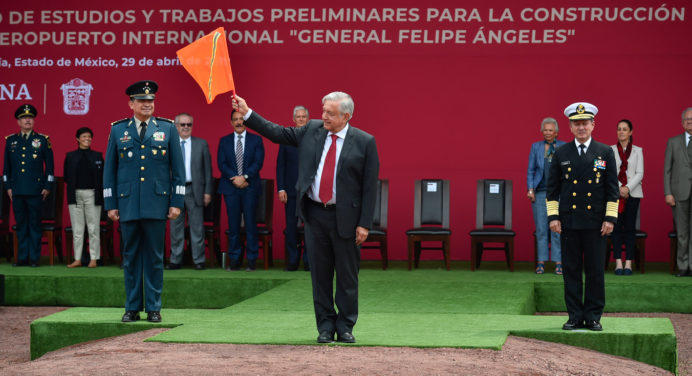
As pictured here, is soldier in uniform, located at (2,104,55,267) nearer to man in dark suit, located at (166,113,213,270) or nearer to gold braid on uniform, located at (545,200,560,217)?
man in dark suit, located at (166,113,213,270)

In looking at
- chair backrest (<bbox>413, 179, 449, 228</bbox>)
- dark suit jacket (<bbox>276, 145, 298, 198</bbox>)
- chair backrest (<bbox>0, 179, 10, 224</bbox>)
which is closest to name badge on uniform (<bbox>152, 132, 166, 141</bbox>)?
dark suit jacket (<bbox>276, 145, 298, 198</bbox>)

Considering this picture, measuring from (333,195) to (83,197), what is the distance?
5213mm

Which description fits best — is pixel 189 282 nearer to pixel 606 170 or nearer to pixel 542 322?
pixel 542 322

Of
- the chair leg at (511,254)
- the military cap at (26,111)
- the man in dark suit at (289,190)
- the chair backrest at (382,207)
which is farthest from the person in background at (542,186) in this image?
the military cap at (26,111)

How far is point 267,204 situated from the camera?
991 cm

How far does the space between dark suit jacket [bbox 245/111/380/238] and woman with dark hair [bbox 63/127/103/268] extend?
4.95m

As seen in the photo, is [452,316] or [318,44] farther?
[318,44]

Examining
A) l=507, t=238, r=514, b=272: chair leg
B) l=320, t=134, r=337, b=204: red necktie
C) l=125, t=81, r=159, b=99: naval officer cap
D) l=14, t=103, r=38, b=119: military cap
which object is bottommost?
l=507, t=238, r=514, b=272: chair leg

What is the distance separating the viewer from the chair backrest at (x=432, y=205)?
9.86 meters

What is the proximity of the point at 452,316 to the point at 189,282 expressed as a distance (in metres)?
2.87

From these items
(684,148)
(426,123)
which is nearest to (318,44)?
(426,123)

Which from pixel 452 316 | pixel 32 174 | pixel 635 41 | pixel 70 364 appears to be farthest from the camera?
pixel 635 41

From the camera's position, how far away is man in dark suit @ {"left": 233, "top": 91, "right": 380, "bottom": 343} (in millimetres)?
5141

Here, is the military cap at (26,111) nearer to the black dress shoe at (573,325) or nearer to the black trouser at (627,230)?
the black trouser at (627,230)
